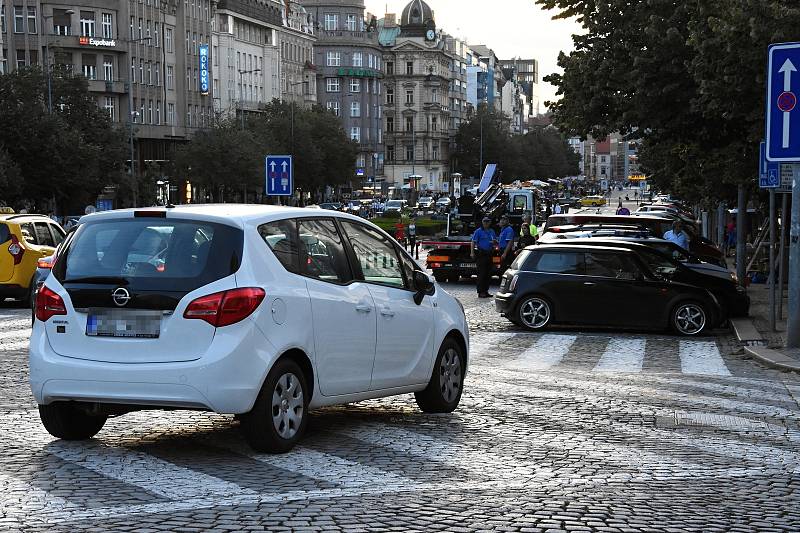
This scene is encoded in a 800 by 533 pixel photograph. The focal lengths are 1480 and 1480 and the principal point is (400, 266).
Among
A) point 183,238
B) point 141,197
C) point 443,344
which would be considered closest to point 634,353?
point 443,344

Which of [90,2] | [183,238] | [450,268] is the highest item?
[90,2]

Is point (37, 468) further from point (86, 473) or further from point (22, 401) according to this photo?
point (22, 401)

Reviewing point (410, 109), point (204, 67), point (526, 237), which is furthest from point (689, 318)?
point (410, 109)

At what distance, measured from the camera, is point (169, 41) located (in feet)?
370

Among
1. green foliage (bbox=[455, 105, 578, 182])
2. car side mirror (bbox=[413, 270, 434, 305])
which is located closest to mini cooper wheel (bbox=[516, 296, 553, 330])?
car side mirror (bbox=[413, 270, 434, 305])

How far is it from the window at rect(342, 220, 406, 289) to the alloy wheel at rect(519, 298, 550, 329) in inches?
460

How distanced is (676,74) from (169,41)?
88893 millimetres

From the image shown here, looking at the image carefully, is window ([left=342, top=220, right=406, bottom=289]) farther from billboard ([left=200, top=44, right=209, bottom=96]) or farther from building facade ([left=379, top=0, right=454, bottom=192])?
building facade ([left=379, top=0, right=454, bottom=192])

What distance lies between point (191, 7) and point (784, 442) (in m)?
111

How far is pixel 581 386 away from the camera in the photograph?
14.2 m

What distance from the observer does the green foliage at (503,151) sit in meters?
182

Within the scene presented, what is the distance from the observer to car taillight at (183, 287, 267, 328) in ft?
29.7

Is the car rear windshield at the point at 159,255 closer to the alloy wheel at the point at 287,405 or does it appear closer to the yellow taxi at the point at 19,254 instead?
the alloy wheel at the point at 287,405

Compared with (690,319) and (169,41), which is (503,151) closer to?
(169,41)
